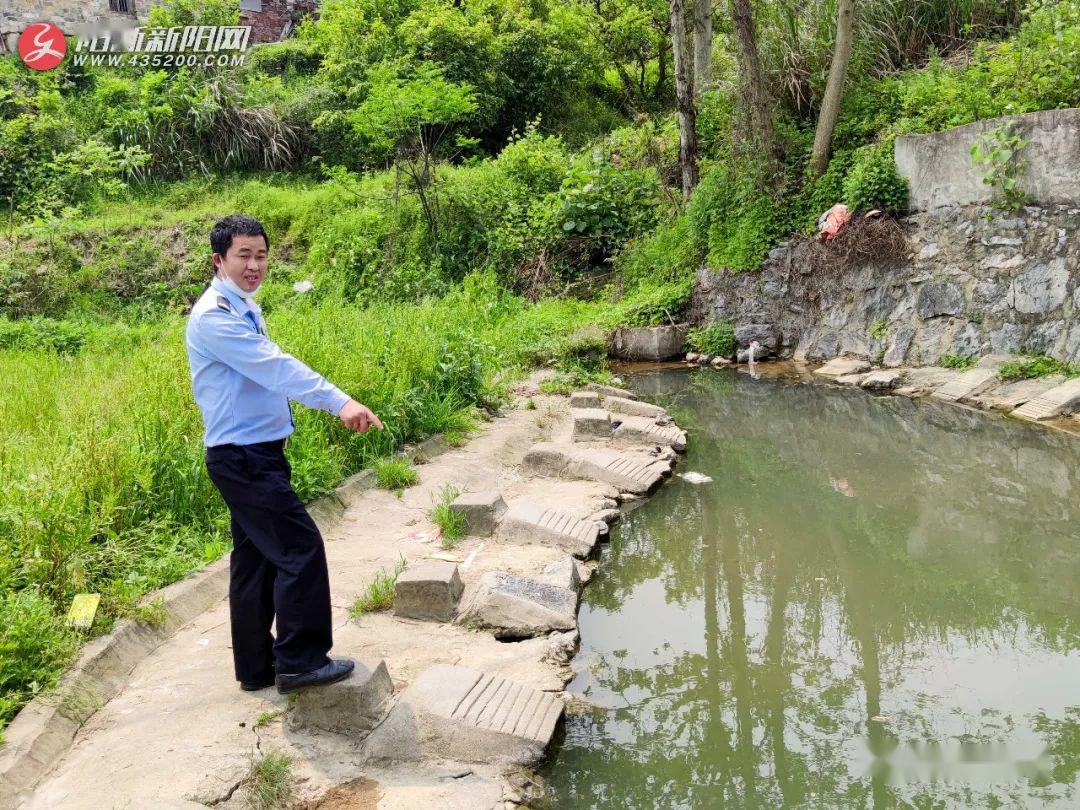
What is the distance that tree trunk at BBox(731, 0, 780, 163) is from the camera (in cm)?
1125

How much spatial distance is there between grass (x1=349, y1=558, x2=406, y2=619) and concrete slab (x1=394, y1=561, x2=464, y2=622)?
3.7 inches

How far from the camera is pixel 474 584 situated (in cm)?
467

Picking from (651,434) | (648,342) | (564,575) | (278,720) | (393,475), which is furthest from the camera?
(648,342)

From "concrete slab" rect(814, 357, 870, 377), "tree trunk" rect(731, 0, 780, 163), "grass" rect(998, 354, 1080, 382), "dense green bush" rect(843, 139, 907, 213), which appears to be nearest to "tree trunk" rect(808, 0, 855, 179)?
"tree trunk" rect(731, 0, 780, 163)

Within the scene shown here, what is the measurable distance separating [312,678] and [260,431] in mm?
980

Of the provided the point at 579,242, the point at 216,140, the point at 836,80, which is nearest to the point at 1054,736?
the point at 836,80

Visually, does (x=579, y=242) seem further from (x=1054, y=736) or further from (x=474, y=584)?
(x=1054, y=736)

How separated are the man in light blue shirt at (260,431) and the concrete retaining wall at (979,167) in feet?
26.8

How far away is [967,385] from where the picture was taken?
875cm

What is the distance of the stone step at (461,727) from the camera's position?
11.0 ft

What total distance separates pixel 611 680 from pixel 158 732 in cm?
195

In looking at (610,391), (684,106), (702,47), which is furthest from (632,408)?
(702,47)

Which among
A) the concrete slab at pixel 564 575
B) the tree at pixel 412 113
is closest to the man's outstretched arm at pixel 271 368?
the concrete slab at pixel 564 575

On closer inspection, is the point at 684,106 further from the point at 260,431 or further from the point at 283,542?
the point at 283,542
